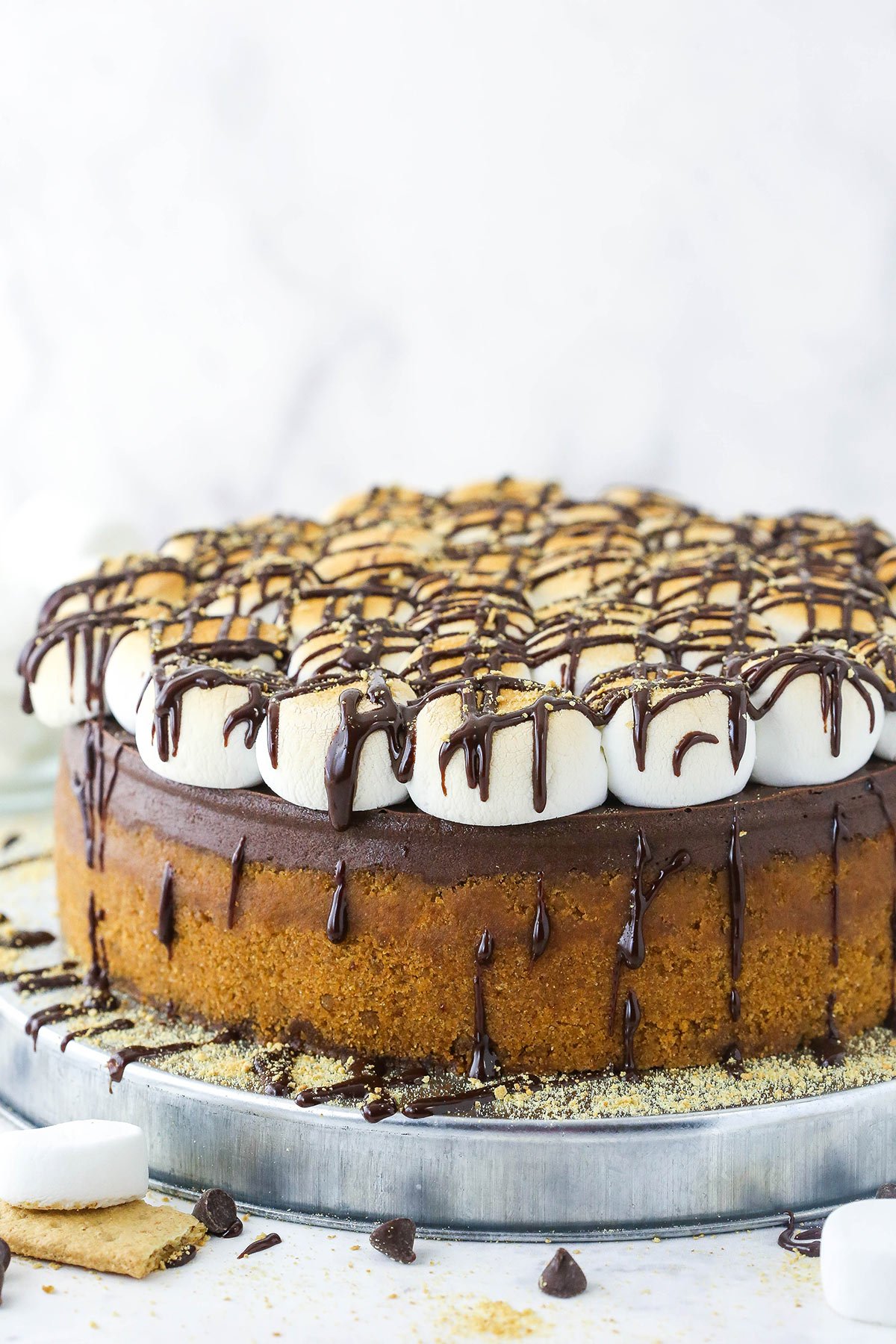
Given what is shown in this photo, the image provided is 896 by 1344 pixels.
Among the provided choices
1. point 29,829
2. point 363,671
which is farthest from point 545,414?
point 363,671

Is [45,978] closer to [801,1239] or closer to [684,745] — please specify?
[684,745]

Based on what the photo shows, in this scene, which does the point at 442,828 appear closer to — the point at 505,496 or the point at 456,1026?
the point at 456,1026

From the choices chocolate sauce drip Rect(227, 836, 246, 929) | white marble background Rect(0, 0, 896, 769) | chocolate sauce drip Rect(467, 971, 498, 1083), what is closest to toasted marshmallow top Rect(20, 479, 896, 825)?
chocolate sauce drip Rect(227, 836, 246, 929)

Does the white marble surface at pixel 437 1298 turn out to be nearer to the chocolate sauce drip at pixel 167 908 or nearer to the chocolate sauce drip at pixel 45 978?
the chocolate sauce drip at pixel 167 908

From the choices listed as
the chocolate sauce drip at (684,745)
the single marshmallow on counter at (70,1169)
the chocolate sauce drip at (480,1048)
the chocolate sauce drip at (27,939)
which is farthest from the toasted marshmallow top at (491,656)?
the single marshmallow on counter at (70,1169)

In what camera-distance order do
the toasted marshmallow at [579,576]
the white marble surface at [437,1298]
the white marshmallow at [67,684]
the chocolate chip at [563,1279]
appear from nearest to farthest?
the white marble surface at [437,1298] < the chocolate chip at [563,1279] < the white marshmallow at [67,684] < the toasted marshmallow at [579,576]

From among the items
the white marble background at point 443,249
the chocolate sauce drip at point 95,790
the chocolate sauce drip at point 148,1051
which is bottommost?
the chocolate sauce drip at point 148,1051

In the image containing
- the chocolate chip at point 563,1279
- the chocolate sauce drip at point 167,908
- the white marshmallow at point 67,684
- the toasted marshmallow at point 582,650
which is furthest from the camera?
the white marshmallow at point 67,684

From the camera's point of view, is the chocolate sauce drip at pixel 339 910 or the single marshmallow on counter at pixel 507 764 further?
the chocolate sauce drip at pixel 339 910

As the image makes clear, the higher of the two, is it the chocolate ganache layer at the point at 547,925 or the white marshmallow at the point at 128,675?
the white marshmallow at the point at 128,675
